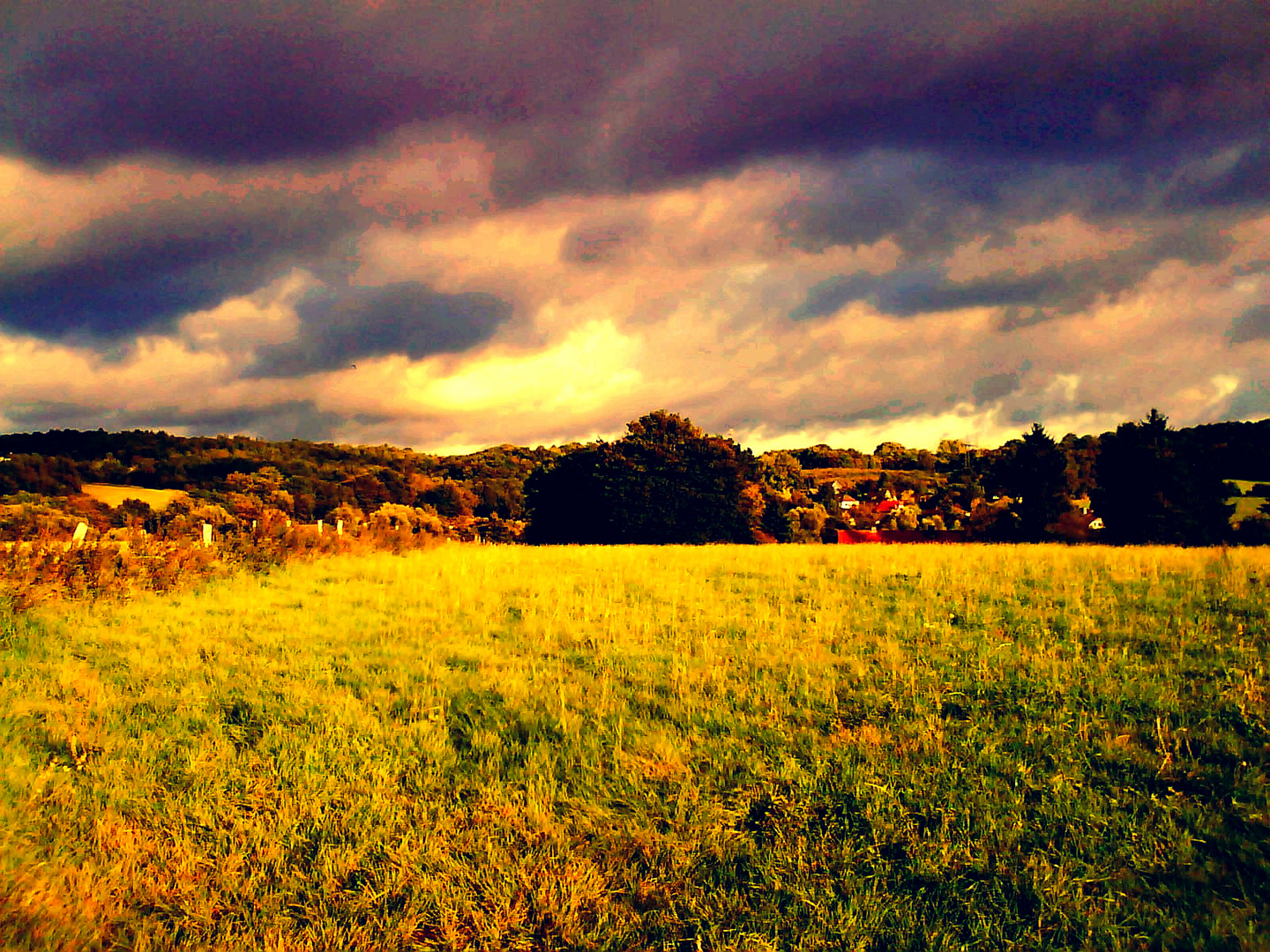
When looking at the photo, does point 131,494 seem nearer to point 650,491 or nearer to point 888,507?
Answer: point 650,491

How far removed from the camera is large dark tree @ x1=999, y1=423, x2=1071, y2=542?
4156 centimetres

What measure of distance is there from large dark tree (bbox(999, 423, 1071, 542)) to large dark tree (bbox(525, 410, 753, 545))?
17.0 meters

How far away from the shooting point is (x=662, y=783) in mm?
5008

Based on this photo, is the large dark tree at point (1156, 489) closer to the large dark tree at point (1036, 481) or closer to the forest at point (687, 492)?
the forest at point (687, 492)

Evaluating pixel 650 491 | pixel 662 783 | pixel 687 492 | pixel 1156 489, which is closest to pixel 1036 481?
pixel 1156 489

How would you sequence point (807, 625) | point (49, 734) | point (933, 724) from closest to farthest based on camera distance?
point (933, 724)
point (49, 734)
point (807, 625)

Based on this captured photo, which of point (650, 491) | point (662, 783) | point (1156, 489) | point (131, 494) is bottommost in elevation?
point (131, 494)

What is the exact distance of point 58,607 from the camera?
37.6 ft

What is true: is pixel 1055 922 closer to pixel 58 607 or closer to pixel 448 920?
pixel 448 920

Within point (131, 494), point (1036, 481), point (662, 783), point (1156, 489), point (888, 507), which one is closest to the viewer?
point (662, 783)

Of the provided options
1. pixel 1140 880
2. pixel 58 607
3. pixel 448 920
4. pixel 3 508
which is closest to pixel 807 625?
pixel 1140 880

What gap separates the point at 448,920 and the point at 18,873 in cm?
260

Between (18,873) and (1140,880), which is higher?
(1140,880)

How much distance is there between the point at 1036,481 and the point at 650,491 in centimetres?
2407
